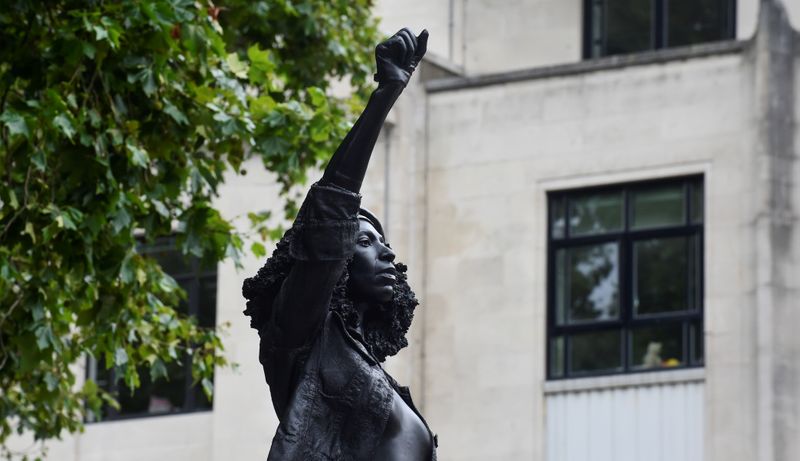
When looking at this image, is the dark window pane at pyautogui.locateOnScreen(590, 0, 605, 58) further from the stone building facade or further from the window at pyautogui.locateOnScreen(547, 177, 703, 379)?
the window at pyautogui.locateOnScreen(547, 177, 703, 379)

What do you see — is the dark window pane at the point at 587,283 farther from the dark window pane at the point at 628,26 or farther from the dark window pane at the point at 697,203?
the dark window pane at the point at 628,26

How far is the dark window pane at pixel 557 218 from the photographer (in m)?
37.5

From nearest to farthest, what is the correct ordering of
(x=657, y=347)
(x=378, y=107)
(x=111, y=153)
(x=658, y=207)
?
(x=378, y=107) → (x=111, y=153) → (x=657, y=347) → (x=658, y=207)

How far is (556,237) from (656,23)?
11.2ft

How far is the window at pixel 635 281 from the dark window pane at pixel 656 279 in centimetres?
1

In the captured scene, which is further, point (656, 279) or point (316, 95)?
point (656, 279)

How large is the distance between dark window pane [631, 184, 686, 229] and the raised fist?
84.1ft

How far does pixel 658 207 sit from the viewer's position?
36.6 metres

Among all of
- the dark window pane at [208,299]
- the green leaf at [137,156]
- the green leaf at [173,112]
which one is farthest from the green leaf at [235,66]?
the dark window pane at [208,299]

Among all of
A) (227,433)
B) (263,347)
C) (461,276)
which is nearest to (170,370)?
(227,433)

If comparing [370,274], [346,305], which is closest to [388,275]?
[370,274]

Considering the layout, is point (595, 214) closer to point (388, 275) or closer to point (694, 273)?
point (694, 273)

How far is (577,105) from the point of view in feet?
123

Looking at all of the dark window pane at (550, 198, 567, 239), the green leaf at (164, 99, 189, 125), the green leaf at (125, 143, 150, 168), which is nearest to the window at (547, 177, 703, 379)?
the dark window pane at (550, 198, 567, 239)
